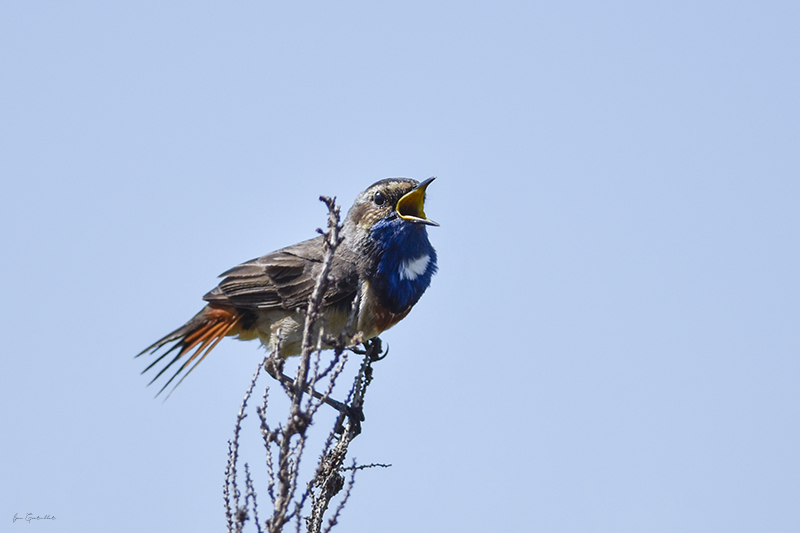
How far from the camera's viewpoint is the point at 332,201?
162 inches

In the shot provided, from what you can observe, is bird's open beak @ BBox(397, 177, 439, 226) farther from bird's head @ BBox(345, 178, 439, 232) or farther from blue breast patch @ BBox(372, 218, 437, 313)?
blue breast patch @ BBox(372, 218, 437, 313)

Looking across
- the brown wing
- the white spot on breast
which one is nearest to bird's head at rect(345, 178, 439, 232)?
the white spot on breast

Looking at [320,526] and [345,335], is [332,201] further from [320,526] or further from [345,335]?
[320,526]

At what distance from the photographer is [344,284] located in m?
7.17

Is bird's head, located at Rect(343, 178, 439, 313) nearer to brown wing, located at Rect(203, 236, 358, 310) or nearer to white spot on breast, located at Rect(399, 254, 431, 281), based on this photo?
white spot on breast, located at Rect(399, 254, 431, 281)

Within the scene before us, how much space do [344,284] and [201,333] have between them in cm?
140

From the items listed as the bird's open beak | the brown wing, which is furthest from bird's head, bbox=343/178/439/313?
the brown wing

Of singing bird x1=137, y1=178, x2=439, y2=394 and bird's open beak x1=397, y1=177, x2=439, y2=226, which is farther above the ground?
bird's open beak x1=397, y1=177, x2=439, y2=226

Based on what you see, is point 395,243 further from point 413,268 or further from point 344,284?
point 344,284

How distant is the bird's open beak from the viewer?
23.9ft

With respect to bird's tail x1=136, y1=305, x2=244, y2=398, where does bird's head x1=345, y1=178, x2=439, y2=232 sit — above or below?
above

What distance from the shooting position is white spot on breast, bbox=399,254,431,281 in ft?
24.0

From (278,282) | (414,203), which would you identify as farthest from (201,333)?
(414,203)

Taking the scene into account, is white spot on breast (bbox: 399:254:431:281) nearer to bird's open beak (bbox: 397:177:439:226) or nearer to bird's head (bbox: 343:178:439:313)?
bird's head (bbox: 343:178:439:313)
